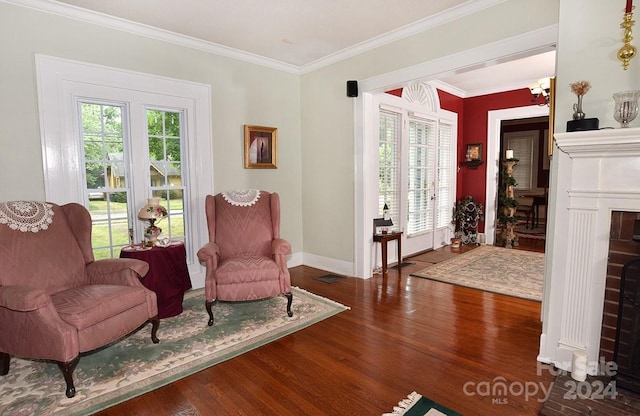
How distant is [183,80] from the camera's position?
373cm

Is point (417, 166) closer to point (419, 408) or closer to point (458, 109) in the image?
point (458, 109)

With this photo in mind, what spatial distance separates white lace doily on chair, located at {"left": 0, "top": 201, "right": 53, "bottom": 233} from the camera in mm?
2422

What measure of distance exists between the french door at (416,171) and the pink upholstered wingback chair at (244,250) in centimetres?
179

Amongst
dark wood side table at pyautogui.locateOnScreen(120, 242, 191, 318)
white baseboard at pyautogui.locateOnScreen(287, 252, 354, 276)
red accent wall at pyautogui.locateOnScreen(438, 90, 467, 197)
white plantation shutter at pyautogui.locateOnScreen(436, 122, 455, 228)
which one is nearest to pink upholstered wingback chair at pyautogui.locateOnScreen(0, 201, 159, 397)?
dark wood side table at pyautogui.locateOnScreen(120, 242, 191, 318)

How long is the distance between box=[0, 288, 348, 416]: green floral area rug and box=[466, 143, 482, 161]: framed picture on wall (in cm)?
428

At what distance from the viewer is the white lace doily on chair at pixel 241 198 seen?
3557 millimetres

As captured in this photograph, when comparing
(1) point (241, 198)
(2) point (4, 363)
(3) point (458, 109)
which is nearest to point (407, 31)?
(1) point (241, 198)

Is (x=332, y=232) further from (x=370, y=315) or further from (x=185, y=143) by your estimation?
(x=185, y=143)

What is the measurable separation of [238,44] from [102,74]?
1.42m

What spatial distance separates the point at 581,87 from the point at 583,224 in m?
0.82

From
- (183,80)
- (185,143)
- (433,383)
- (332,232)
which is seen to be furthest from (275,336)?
(183,80)

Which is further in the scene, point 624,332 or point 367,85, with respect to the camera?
point 367,85

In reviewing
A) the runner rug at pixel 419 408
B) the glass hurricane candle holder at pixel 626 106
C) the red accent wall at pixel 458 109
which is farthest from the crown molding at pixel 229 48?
the runner rug at pixel 419 408

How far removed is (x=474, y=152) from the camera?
6.25 metres
